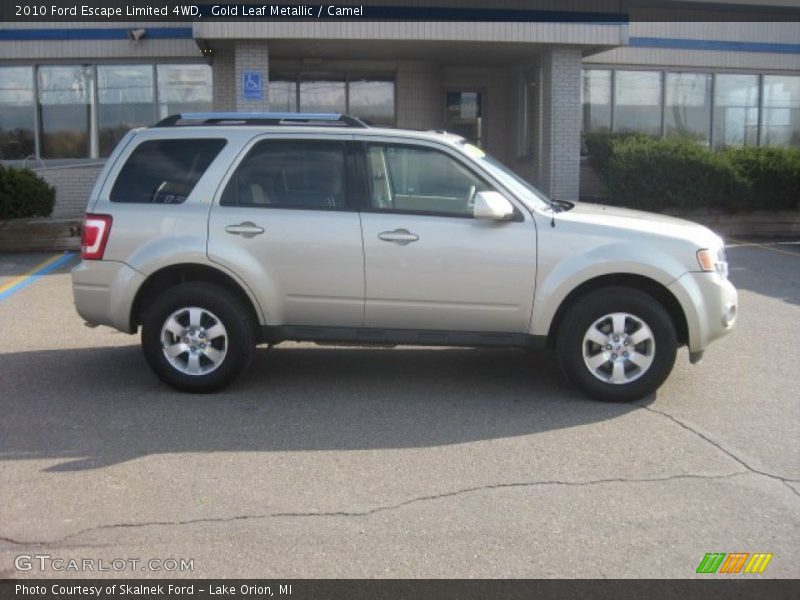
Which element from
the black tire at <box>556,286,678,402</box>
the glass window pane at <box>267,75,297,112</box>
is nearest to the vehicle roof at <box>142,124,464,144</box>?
the black tire at <box>556,286,678,402</box>

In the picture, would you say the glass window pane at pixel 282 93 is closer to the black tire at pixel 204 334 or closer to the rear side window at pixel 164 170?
the rear side window at pixel 164 170

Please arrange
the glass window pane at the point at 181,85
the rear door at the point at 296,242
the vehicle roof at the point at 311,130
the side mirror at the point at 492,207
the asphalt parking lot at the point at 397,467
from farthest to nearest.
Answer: the glass window pane at the point at 181,85, the vehicle roof at the point at 311,130, the rear door at the point at 296,242, the side mirror at the point at 492,207, the asphalt parking lot at the point at 397,467

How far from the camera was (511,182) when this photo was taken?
662 cm

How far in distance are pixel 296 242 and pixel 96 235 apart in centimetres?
148

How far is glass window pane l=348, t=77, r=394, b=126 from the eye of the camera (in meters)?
18.9

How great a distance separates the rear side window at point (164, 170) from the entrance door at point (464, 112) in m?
13.2

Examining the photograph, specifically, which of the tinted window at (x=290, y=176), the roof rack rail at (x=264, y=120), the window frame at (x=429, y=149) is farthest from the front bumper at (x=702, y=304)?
the roof rack rail at (x=264, y=120)

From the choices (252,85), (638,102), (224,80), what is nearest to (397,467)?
(252,85)

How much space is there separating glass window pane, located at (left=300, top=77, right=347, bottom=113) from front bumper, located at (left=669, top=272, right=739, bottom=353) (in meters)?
13.5

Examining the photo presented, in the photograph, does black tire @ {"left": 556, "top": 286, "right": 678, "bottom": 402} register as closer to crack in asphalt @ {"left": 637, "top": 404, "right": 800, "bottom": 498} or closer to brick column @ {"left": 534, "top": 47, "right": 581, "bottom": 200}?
crack in asphalt @ {"left": 637, "top": 404, "right": 800, "bottom": 498}

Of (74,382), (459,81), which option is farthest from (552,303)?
(459,81)

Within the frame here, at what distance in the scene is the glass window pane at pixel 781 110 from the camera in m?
20.7
